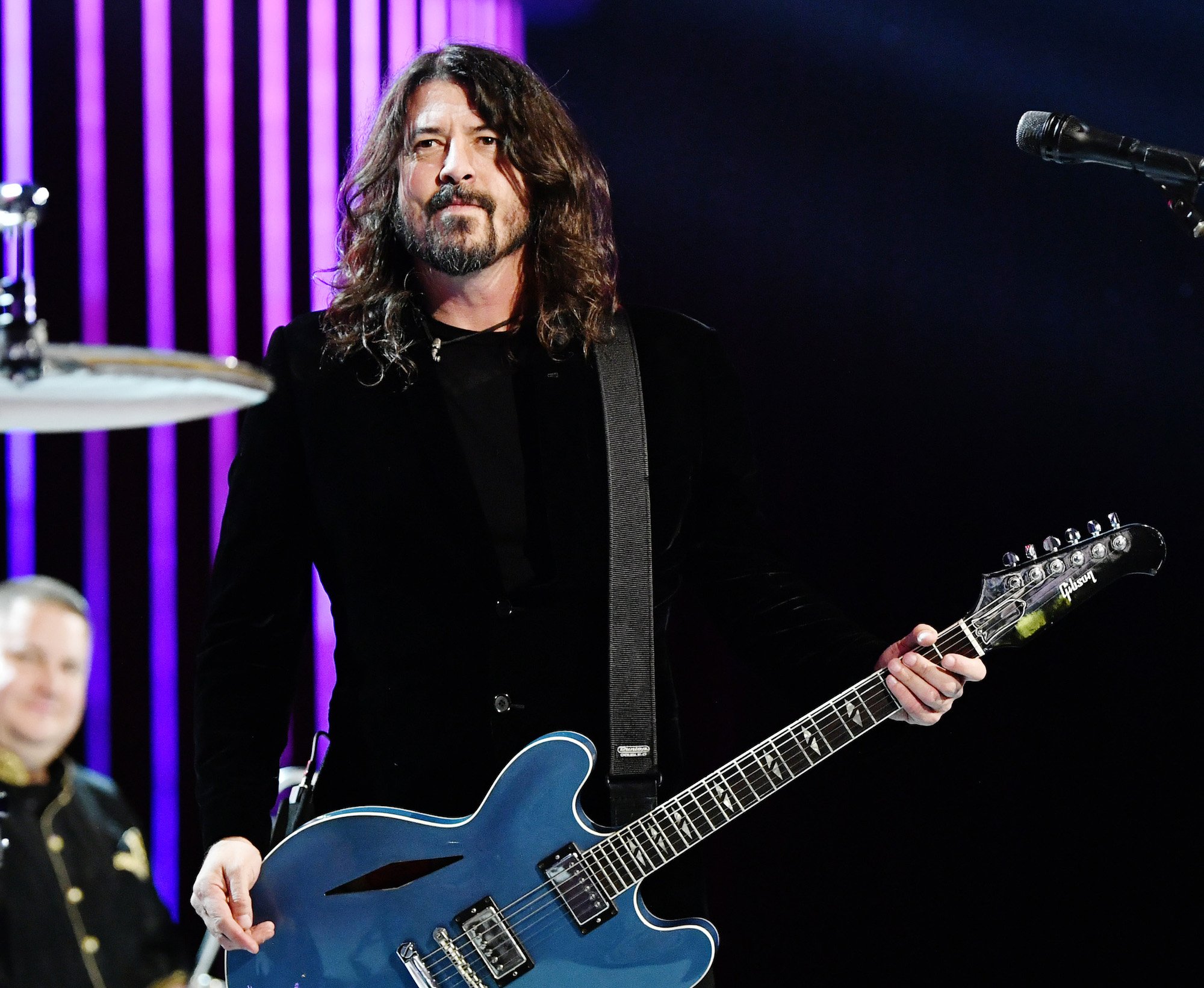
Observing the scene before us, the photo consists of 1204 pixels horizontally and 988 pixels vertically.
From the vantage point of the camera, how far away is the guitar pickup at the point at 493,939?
1.68m

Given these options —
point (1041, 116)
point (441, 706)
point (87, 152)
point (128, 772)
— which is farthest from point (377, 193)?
point (128, 772)

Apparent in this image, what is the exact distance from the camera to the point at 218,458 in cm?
245

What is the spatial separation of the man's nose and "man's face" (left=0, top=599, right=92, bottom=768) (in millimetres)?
1298

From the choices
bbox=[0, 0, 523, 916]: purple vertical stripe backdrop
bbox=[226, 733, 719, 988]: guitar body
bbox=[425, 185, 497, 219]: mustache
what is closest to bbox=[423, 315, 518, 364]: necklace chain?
bbox=[425, 185, 497, 219]: mustache

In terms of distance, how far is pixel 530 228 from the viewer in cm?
207

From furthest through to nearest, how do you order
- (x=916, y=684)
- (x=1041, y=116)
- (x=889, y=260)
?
(x=889, y=260)
(x=916, y=684)
(x=1041, y=116)

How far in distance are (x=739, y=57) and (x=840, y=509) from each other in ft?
3.17

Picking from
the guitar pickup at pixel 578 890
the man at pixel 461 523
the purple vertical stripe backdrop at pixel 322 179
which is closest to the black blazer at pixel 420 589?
the man at pixel 461 523

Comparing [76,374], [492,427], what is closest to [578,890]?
[492,427]

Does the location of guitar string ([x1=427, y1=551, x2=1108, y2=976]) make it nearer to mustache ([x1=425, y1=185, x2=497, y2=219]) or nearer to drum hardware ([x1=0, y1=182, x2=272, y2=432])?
mustache ([x1=425, y1=185, x2=497, y2=219])

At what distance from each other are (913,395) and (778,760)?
1.04 metres

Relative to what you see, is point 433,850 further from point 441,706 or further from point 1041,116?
point 1041,116

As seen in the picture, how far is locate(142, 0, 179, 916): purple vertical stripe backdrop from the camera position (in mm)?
2373

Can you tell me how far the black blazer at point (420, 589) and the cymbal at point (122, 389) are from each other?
0.90 m
